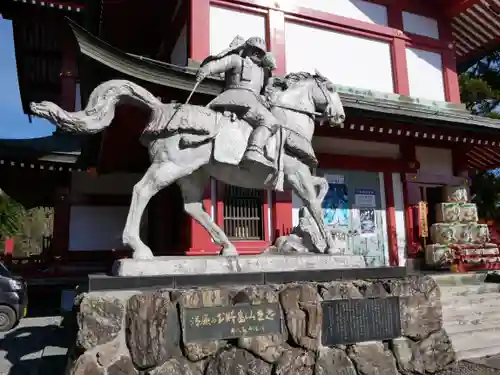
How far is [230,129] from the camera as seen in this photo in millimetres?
4230

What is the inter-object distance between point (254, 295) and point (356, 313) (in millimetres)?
1067

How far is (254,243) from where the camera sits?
826cm

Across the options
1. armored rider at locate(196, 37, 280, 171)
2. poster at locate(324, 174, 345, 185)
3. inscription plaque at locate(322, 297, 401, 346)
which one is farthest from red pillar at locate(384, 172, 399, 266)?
armored rider at locate(196, 37, 280, 171)

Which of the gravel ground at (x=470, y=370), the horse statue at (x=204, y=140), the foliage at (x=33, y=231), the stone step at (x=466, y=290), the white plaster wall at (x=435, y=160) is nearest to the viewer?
the horse statue at (x=204, y=140)

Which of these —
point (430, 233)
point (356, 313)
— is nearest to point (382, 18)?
point (430, 233)

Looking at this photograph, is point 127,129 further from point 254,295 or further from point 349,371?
point 349,371

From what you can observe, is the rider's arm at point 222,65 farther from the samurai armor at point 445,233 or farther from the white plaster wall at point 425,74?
the white plaster wall at point 425,74

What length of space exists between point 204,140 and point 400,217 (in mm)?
7270

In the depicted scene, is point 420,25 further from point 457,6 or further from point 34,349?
point 34,349

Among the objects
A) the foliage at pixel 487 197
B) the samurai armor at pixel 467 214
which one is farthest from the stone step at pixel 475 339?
the foliage at pixel 487 197

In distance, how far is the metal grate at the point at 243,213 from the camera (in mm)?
8211

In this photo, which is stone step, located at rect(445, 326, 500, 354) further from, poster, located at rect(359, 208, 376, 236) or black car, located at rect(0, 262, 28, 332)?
black car, located at rect(0, 262, 28, 332)

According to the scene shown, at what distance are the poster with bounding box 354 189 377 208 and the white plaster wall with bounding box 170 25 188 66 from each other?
16.1ft

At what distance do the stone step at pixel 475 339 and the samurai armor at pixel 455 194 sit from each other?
4.95 metres
